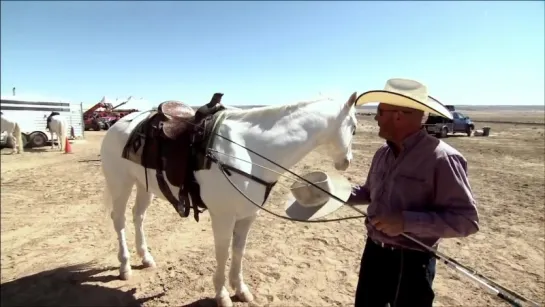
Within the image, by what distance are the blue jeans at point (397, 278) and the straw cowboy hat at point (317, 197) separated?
355mm

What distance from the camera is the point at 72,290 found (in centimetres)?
311

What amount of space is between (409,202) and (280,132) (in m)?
1.32

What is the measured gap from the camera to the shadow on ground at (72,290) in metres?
2.83

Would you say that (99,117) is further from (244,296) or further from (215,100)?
(244,296)

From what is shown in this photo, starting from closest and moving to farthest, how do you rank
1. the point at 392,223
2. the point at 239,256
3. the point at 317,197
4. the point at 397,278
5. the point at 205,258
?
the point at 392,223 < the point at 397,278 < the point at 317,197 < the point at 239,256 < the point at 205,258

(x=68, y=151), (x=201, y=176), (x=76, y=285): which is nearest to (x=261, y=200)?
(x=201, y=176)

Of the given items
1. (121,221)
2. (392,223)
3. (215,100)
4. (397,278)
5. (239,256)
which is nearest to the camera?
(392,223)

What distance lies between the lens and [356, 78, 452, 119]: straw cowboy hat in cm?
167

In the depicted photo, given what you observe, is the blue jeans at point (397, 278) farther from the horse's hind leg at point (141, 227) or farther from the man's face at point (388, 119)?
the horse's hind leg at point (141, 227)

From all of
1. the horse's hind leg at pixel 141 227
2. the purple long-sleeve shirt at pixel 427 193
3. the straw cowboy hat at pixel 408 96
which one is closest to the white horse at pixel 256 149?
the horse's hind leg at pixel 141 227

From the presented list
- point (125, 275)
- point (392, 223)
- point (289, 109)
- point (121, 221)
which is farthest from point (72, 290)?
point (392, 223)

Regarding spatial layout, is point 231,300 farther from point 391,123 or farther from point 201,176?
point 391,123

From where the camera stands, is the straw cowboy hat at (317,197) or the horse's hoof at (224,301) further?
the horse's hoof at (224,301)

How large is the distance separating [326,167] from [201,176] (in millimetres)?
8245
